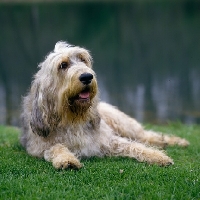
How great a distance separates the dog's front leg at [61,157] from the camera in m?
6.11

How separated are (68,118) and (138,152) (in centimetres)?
118

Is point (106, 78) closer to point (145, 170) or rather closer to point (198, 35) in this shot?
point (198, 35)

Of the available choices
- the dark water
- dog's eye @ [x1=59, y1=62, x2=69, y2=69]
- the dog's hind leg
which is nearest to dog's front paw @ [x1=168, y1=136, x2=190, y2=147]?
the dog's hind leg

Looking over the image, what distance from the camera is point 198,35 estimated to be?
3072 centimetres

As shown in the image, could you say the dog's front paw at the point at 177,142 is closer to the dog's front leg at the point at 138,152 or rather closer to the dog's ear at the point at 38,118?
the dog's front leg at the point at 138,152

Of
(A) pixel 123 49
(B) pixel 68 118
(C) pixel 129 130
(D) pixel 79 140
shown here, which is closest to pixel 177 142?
(C) pixel 129 130

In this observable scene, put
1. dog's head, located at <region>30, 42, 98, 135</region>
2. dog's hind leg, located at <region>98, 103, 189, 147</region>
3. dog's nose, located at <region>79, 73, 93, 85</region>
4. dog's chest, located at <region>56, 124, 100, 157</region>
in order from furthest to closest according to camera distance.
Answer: dog's hind leg, located at <region>98, 103, 189, 147</region> < dog's chest, located at <region>56, 124, 100, 157</region> < dog's head, located at <region>30, 42, 98, 135</region> < dog's nose, located at <region>79, 73, 93, 85</region>

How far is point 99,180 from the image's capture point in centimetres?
570

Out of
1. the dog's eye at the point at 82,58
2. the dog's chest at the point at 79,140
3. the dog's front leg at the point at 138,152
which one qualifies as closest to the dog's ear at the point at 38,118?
the dog's chest at the point at 79,140

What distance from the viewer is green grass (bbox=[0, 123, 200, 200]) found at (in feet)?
17.1

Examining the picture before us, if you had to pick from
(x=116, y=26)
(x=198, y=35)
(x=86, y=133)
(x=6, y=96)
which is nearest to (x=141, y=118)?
(x=6, y=96)

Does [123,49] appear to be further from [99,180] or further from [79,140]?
[99,180]

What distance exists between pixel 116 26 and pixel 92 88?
32.5 m

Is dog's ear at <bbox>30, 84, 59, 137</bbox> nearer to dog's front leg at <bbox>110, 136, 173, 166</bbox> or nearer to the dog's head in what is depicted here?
the dog's head
